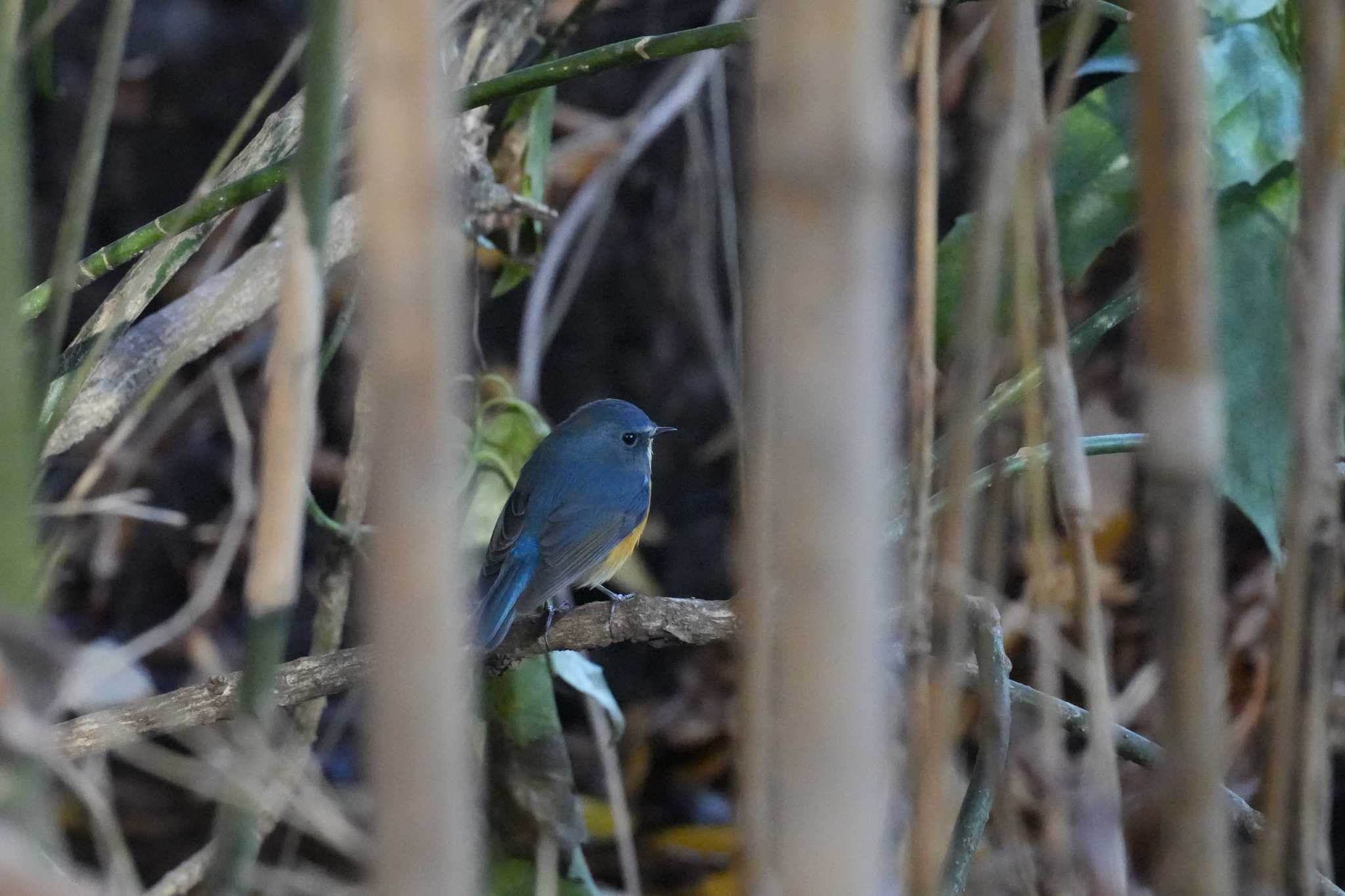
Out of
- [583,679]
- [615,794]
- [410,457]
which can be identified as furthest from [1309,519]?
[583,679]

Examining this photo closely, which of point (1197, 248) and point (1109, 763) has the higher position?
point (1197, 248)

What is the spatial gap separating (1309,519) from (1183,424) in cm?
13

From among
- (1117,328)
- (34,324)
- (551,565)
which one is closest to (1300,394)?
(34,324)

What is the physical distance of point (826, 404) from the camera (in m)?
0.51

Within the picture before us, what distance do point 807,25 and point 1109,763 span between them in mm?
489

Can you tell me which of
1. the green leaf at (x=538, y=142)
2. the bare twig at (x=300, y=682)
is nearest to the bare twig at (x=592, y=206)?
the green leaf at (x=538, y=142)

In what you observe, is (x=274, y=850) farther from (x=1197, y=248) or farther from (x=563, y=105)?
(x=1197, y=248)

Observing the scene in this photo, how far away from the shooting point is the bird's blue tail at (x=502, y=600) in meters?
2.54

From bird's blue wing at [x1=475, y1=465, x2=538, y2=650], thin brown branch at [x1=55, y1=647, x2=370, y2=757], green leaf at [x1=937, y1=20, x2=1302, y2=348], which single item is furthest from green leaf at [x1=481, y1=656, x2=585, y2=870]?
green leaf at [x1=937, y1=20, x2=1302, y2=348]

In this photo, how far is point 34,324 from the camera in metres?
1.75

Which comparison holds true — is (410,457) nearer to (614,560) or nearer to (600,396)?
(614,560)

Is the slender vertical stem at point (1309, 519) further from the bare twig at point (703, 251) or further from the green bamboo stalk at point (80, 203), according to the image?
the bare twig at point (703, 251)

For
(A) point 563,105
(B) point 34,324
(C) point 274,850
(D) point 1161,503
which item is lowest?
(C) point 274,850

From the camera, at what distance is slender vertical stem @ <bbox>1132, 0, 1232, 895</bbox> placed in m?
0.56
